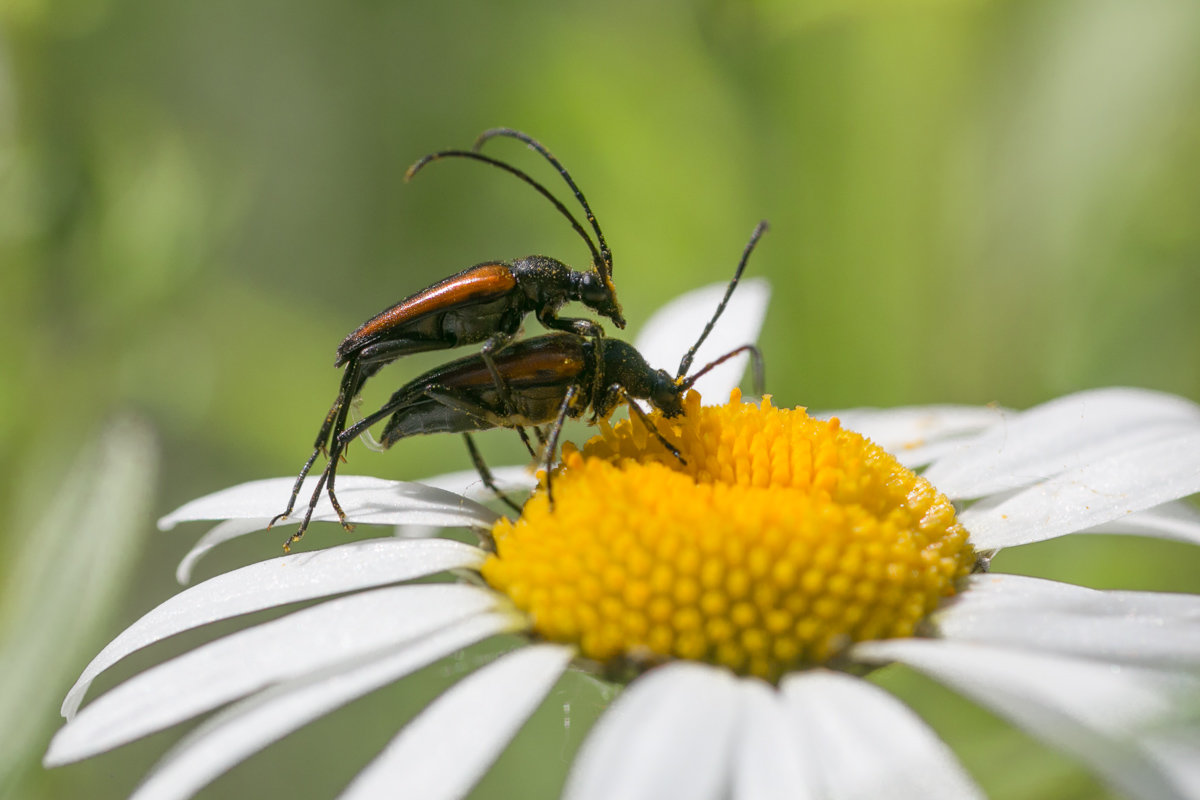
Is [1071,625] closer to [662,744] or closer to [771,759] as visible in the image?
[771,759]

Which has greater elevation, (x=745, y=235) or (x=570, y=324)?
(x=745, y=235)

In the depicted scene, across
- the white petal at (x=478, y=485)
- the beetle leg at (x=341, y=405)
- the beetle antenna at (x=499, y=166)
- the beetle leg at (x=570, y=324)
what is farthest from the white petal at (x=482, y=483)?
the beetle antenna at (x=499, y=166)

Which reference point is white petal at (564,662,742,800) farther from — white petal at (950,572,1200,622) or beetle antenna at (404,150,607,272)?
beetle antenna at (404,150,607,272)

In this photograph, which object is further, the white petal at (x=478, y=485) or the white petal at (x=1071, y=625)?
the white petal at (x=478, y=485)

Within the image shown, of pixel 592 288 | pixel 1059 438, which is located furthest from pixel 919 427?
pixel 592 288

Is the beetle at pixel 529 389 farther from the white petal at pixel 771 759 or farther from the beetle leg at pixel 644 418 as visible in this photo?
the white petal at pixel 771 759
